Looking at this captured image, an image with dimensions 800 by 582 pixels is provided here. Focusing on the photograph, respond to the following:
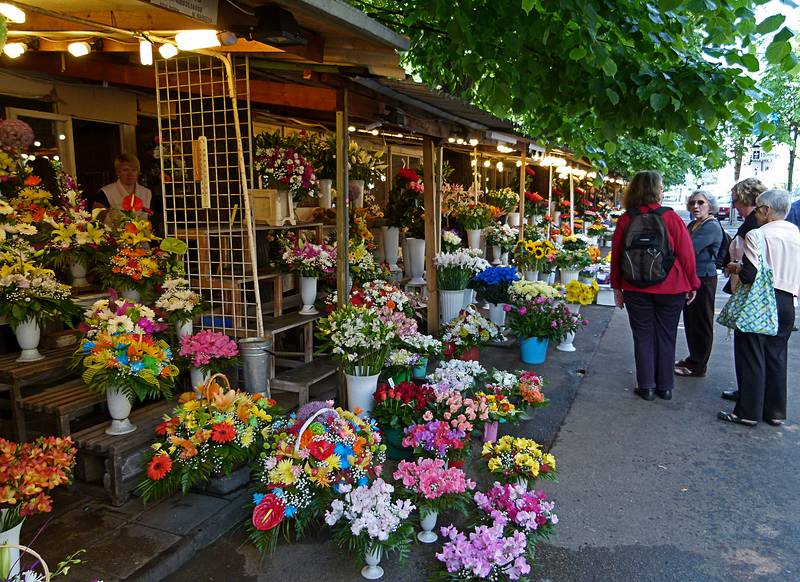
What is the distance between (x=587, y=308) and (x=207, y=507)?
7.72m

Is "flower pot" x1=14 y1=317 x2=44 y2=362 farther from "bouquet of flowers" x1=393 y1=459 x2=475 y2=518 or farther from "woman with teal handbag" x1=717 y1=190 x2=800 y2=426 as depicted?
"woman with teal handbag" x1=717 y1=190 x2=800 y2=426

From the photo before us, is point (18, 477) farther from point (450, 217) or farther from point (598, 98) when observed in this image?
point (450, 217)

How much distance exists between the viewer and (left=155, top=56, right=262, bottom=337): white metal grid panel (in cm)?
407

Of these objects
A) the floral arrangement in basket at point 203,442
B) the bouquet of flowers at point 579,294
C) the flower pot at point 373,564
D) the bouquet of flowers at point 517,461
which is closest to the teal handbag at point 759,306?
the bouquet of flowers at point 517,461

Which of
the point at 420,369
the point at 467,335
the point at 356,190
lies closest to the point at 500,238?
the point at 356,190

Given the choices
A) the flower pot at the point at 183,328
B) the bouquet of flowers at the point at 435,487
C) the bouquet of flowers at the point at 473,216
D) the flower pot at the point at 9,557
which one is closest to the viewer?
the flower pot at the point at 9,557

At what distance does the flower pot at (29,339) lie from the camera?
146 inches

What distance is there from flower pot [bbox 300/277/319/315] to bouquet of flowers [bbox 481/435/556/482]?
2.18 metres

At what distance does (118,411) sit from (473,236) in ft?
19.9

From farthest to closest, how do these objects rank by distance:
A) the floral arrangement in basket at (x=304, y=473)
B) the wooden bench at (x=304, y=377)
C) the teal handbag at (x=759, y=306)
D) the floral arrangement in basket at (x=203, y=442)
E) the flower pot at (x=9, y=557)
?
1. the teal handbag at (x=759, y=306)
2. the wooden bench at (x=304, y=377)
3. the floral arrangement in basket at (x=203, y=442)
4. the floral arrangement in basket at (x=304, y=473)
5. the flower pot at (x=9, y=557)

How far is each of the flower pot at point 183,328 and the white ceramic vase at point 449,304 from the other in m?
3.20

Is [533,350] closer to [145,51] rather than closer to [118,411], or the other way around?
[118,411]

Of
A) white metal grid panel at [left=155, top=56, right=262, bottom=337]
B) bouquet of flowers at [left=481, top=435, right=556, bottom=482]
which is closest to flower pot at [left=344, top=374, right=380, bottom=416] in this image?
white metal grid panel at [left=155, top=56, right=262, bottom=337]

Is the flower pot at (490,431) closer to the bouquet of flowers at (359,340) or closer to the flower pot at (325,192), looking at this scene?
the bouquet of flowers at (359,340)
